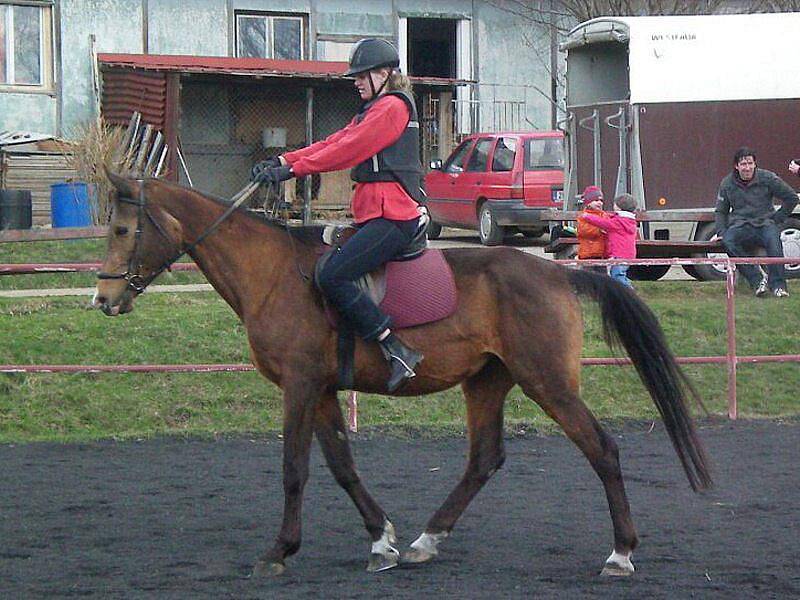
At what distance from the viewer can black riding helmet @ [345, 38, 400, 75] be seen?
6.20 metres

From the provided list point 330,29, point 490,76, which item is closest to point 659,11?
point 490,76

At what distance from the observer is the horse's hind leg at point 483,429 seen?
261 inches

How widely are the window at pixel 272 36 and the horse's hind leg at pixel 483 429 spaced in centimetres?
1941

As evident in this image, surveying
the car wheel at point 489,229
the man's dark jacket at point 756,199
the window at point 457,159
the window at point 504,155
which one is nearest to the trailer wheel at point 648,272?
the man's dark jacket at point 756,199

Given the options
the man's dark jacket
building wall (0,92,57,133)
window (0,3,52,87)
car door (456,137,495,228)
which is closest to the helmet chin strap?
the man's dark jacket

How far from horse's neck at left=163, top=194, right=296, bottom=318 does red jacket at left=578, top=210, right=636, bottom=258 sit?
A: 7.51 metres

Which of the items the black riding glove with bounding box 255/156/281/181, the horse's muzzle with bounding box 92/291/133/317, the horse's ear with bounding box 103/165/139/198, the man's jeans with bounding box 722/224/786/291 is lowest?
the horse's muzzle with bounding box 92/291/133/317

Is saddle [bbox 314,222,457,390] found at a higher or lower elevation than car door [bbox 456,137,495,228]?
lower

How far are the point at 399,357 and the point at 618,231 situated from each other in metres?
7.69

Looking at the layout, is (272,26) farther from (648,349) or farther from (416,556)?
(416,556)

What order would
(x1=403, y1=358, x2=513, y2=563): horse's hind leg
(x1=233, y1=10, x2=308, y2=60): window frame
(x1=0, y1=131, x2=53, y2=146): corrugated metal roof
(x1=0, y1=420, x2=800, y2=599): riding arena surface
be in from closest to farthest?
(x1=0, y1=420, x2=800, y2=599): riding arena surface
(x1=403, y1=358, x2=513, y2=563): horse's hind leg
(x1=0, y1=131, x2=53, y2=146): corrugated metal roof
(x1=233, y1=10, x2=308, y2=60): window frame

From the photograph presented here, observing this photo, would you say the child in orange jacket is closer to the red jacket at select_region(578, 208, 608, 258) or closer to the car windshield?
the red jacket at select_region(578, 208, 608, 258)

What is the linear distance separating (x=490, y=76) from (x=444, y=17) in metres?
1.54

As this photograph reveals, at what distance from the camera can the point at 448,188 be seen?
22062 mm
